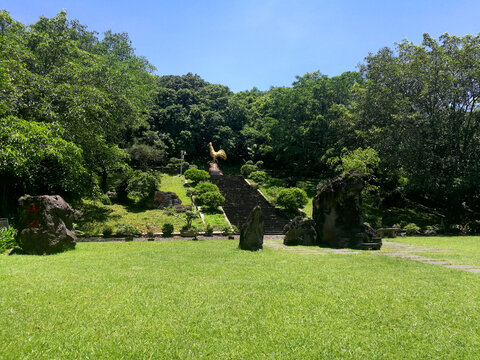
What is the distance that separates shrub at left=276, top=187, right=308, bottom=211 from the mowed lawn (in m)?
14.4

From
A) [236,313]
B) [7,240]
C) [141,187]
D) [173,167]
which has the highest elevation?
[173,167]

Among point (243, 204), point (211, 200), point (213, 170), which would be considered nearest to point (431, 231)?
point (243, 204)

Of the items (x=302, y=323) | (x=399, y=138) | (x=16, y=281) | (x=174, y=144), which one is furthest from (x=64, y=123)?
(x=174, y=144)

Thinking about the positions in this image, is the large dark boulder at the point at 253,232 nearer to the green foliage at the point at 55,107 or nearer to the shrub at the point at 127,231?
the shrub at the point at 127,231

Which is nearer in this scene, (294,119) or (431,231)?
(431,231)

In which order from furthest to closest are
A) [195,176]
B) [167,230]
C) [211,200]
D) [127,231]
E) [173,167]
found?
[173,167] < [195,176] < [211,200] < [167,230] < [127,231]

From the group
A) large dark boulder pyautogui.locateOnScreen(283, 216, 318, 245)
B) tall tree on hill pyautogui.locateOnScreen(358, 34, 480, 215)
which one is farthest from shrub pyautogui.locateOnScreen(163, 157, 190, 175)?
large dark boulder pyautogui.locateOnScreen(283, 216, 318, 245)

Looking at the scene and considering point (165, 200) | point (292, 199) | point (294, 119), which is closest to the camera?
point (165, 200)

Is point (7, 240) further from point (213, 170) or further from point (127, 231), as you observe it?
point (213, 170)

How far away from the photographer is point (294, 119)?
3250 centimetres

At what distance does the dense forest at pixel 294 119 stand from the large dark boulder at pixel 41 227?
2552mm

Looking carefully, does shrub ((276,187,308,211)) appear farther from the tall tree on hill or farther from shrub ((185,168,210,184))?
shrub ((185,168,210,184))

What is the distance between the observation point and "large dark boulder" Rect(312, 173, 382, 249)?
10641 millimetres

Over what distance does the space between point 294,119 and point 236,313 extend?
100 feet
